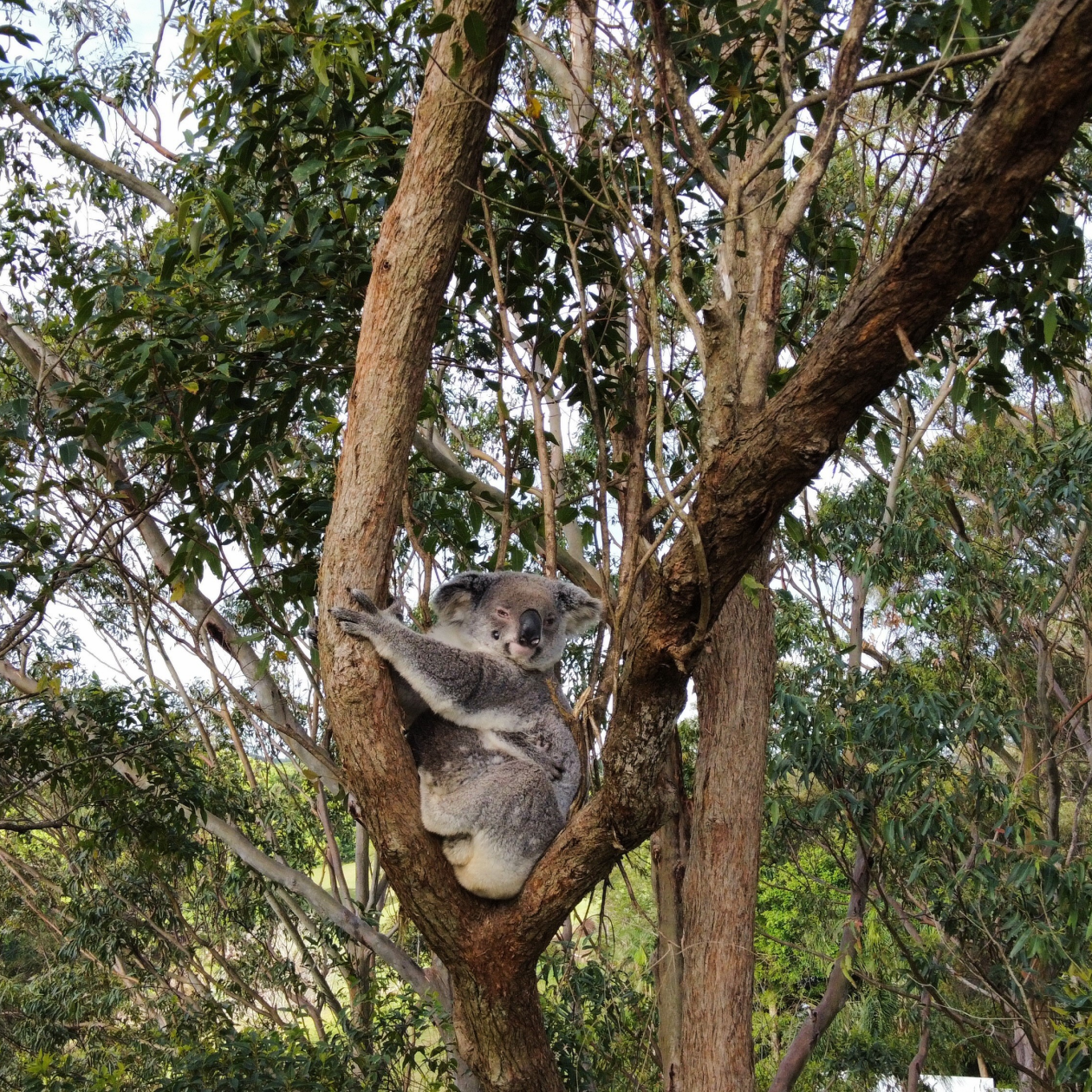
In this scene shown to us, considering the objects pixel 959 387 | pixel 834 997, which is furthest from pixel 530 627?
pixel 834 997

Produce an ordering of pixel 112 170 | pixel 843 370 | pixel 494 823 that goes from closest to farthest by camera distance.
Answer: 1. pixel 843 370
2. pixel 494 823
3. pixel 112 170

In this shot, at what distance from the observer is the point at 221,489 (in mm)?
3307

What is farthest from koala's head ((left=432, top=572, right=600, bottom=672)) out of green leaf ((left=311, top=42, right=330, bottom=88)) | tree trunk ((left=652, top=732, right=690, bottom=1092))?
green leaf ((left=311, top=42, right=330, bottom=88))

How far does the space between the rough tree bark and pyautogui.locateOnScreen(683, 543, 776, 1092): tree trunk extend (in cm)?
121

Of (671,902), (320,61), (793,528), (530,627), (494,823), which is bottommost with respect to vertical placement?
(494,823)

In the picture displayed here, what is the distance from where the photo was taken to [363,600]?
96.0 inches

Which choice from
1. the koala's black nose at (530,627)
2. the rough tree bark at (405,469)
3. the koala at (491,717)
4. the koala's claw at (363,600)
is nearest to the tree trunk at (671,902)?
the koala at (491,717)

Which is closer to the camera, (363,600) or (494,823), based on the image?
(363,600)

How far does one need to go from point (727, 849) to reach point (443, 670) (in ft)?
5.33

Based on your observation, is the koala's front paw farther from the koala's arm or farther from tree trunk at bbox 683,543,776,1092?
tree trunk at bbox 683,543,776,1092

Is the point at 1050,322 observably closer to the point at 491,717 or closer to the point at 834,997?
the point at 491,717

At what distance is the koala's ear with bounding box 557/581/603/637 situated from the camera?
3.38m

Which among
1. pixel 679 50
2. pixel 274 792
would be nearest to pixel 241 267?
pixel 679 50

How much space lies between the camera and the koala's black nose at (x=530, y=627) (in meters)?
3.11
